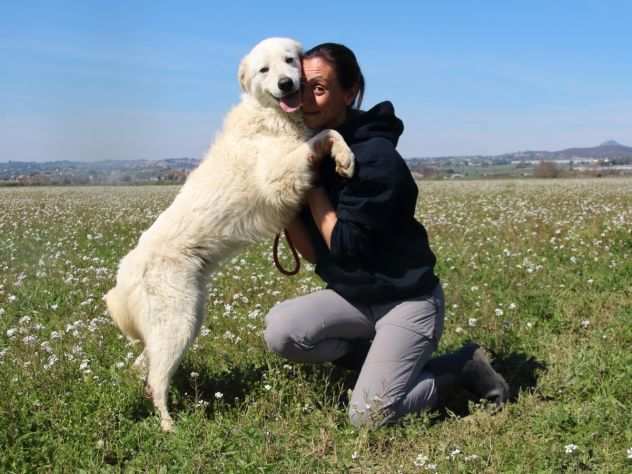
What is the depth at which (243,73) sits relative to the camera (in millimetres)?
4586

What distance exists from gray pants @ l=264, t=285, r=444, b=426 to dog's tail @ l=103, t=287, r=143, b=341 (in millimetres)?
820

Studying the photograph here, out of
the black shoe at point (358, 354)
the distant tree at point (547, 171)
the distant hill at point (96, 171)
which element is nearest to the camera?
the black shoe at point (358, 354)

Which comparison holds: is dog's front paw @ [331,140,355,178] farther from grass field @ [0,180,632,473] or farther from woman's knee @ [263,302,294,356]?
grass field @ [0,180,632,473]

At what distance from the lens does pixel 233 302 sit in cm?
631

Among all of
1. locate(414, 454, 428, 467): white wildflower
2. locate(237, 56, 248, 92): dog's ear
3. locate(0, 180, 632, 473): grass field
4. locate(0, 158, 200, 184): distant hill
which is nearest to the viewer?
locate(414, 454, 428, 467): white wildflower

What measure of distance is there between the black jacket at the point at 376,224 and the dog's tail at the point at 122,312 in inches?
48.0

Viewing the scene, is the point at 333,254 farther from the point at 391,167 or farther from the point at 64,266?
the point at 64,266

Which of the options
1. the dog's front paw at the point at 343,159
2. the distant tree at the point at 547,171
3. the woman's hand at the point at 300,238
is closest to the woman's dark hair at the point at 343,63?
the dog's front paw at the point at 343,159

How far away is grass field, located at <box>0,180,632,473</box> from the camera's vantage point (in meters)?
3.38

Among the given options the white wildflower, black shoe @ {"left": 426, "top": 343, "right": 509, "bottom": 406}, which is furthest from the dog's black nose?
the white wildflower

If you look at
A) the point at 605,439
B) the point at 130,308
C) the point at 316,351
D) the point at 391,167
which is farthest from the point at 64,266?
the point at 605,439

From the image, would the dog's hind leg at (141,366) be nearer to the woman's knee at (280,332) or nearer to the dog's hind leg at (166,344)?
the dog's hind leg at (166,344)

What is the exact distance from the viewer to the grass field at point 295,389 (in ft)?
11.1

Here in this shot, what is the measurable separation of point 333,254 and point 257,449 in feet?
3.93
